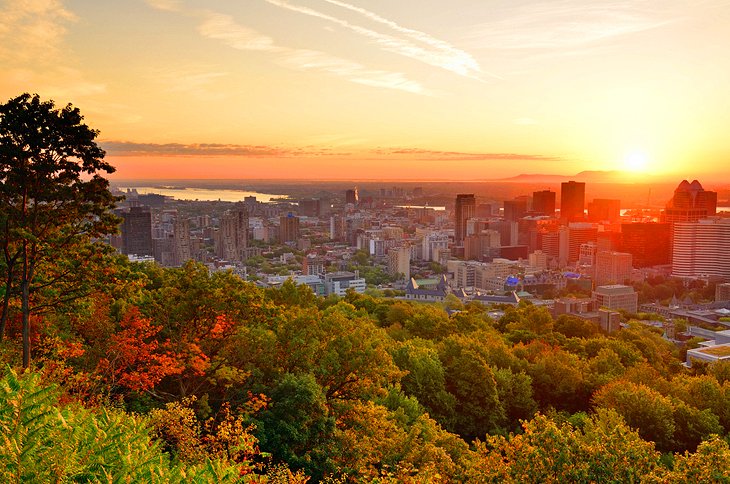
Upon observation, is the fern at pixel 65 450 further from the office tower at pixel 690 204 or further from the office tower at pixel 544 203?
the office tower at pixel 544 203

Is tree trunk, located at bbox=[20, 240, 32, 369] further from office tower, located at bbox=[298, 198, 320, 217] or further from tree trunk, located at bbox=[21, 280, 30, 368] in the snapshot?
office tower, located at bbox=[298, 198, 320, 217]

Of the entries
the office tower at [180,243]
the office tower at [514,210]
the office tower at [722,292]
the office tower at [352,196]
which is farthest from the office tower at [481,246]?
the office tower at [352,196]

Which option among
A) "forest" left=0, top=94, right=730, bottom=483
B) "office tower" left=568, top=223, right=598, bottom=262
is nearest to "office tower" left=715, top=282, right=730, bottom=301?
"office tower" left=568, top=223, right=598, bottom=262

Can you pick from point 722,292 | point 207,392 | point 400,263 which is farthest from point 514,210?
point 207,392

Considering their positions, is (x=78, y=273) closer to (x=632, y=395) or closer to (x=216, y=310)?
(x=216, y=310)

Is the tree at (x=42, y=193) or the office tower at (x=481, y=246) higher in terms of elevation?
the tree at (x=42, y=193)

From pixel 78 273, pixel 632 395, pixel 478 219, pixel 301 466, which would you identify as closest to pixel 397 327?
pixel 632 395

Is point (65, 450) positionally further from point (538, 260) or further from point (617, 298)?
point (538, 260)
